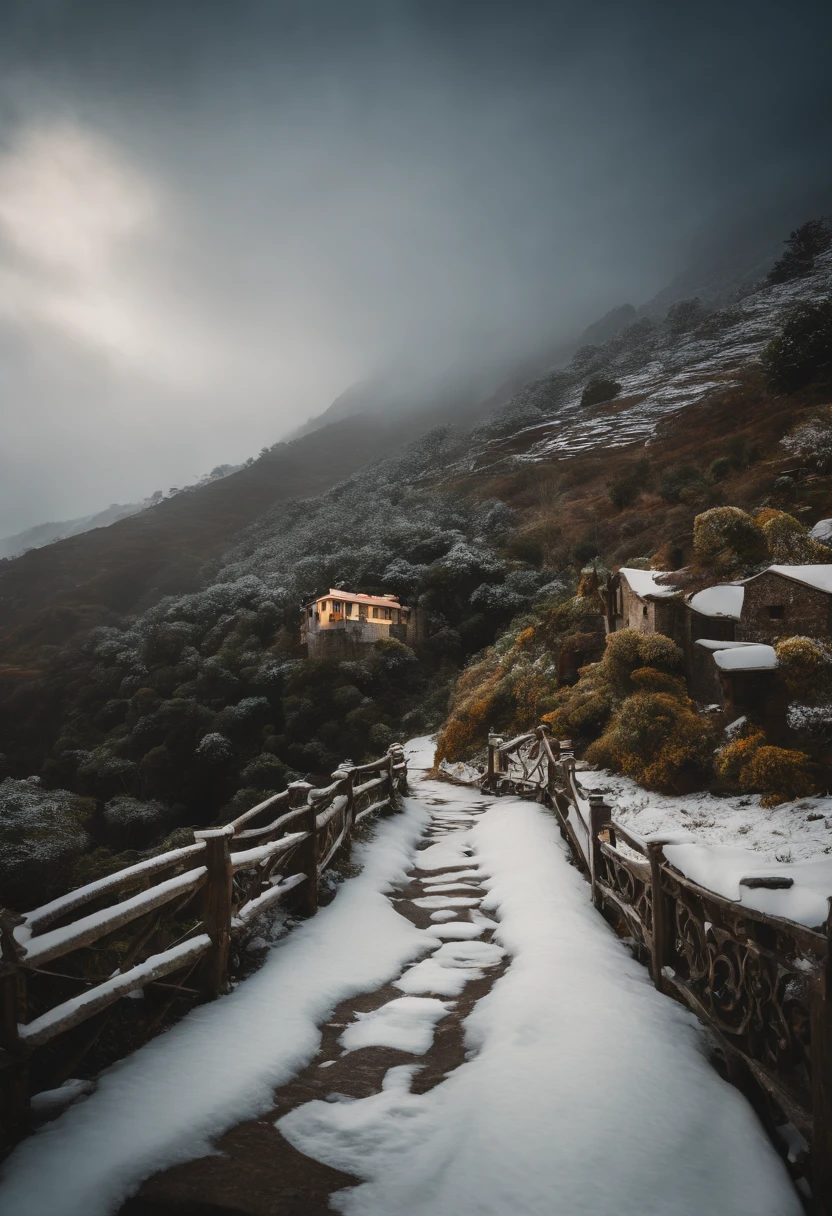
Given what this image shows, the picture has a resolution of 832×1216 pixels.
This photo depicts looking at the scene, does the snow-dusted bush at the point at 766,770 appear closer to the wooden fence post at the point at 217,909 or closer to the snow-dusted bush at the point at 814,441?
the wooden fence post at the point at 217,909

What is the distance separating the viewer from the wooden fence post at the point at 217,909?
329 centimetres

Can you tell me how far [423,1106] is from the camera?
7.79ft

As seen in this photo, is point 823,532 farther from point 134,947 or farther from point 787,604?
point 134,947

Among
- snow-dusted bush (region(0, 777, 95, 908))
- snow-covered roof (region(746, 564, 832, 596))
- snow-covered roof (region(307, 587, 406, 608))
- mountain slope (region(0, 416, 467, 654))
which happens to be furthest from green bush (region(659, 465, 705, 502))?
mountain slope (region(0, 416, 467, 654))

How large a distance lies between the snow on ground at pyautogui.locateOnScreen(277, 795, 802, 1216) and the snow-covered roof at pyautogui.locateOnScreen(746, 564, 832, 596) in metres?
10.6

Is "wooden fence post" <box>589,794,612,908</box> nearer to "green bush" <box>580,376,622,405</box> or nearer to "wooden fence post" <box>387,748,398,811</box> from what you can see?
"wooden fence post" <box>387,748,398,811</box>

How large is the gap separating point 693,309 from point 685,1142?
81.8m

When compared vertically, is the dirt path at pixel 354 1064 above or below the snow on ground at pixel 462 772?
above

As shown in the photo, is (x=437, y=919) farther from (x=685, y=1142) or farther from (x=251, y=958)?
(x=685, y=1142)

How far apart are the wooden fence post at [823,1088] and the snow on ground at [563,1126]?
0.10 meters

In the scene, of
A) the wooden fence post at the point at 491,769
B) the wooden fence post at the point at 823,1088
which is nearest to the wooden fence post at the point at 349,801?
the wooden fence post at the point at 823,1088

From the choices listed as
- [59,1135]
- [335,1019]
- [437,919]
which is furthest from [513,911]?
[59,1135]

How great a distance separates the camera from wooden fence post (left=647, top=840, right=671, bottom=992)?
11.1 feet

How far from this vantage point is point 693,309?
6612 centimetres
